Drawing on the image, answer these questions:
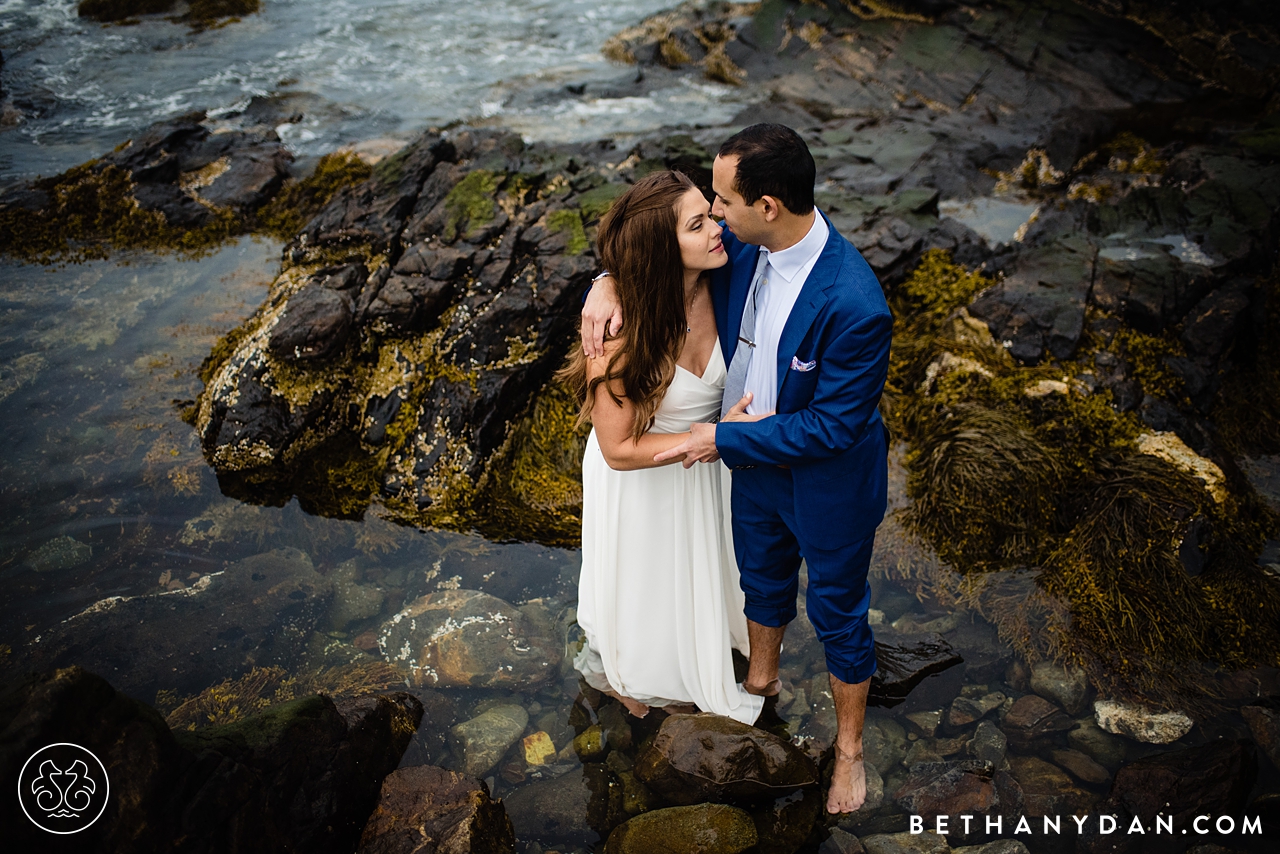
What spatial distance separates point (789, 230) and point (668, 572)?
184 cm

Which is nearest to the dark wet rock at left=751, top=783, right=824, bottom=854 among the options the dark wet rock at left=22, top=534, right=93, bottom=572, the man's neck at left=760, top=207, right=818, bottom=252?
the man's neck at left=760, top=207, right=818, bottom=252

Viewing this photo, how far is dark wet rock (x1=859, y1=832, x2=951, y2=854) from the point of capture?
387 cm

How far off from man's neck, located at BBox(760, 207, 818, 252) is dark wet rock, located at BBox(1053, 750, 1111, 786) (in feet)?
10.6

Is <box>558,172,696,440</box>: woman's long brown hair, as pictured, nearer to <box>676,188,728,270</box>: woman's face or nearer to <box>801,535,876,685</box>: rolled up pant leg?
<box>676,188,728,270</box>: woman's face

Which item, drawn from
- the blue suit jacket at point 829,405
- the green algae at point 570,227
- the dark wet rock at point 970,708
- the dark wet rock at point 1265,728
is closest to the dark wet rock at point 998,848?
the dark wet rock at point 970,708

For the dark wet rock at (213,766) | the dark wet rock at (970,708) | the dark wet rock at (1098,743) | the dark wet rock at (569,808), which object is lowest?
the dark wet rock at (569,808)

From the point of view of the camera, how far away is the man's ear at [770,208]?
10.8ft

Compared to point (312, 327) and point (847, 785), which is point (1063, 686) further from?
point (312, 327)

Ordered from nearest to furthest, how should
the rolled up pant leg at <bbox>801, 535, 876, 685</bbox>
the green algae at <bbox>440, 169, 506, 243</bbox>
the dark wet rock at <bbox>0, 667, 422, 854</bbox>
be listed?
the dark wet rock at <bbox>0, 667, 422, 854</bbox> → the rolled up pant leg at <bbox>801, 535, 876, 685</bbox> → the green algae at <bbox>440, 169, 506, 243</bbox>

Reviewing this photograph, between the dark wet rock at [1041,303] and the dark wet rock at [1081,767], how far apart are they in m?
3.20

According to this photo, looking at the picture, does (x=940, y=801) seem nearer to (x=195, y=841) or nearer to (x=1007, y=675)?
(x=1007, y=675)

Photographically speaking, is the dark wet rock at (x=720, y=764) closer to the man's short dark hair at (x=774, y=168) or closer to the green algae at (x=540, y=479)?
the green algae at (x=540, y=479)

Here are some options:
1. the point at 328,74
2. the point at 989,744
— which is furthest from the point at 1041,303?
the point at 328,74

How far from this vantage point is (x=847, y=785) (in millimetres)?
4051
